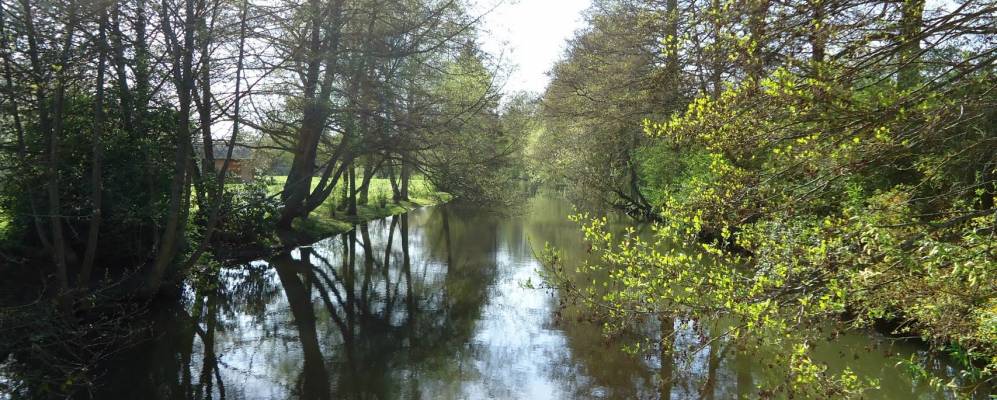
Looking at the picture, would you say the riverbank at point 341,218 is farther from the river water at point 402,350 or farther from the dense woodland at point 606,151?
the river water at point 402,350

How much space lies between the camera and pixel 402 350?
973 centimetres

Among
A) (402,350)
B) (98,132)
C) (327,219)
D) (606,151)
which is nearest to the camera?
(98,132)

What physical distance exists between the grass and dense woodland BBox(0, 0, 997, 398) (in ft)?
7.40

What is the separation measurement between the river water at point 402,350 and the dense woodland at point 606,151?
55 centimetres

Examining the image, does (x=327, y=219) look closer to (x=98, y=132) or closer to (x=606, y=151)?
(x=606, y=151)

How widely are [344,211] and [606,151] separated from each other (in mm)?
11191

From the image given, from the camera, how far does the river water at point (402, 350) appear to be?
26.0 ft

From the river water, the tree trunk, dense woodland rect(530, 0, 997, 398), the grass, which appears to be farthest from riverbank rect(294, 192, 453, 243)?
dense woodland rect(530, 0, 997, 398)

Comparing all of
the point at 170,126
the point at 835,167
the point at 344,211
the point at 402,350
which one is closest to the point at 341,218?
the point at 344,211

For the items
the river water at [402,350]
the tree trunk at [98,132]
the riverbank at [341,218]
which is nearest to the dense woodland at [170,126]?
the tree trunk at [98,132]

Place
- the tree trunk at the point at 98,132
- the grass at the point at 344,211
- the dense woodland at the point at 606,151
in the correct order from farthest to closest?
the grass at the point at 344,211, the tree trunk at the point at 98,132, the dense woodland at the point at 606,151

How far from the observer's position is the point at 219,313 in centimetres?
1148

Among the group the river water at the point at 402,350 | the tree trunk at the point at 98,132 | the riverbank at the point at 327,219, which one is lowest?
the river water at the point at 402,350

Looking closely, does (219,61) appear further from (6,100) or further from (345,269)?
(345,269)
